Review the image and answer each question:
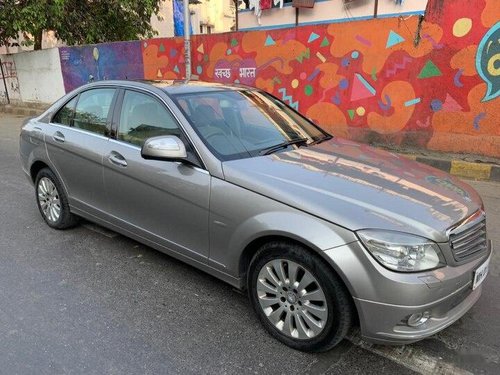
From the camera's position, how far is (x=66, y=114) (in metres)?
4.22

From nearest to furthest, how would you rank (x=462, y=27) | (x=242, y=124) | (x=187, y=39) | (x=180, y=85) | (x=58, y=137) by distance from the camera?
(x=242, y=124), (x=180, y=85), (x=58, y=137), (x=462, y=27), (x=187, y=39)

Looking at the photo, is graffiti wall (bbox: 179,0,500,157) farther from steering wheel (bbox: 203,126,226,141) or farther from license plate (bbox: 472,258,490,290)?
steering wheel (bbox: 203,126,226,141)

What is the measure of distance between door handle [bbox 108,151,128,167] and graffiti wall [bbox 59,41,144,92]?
9.32 metres

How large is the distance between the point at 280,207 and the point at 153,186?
113cm

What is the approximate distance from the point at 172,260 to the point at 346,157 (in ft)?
5.72

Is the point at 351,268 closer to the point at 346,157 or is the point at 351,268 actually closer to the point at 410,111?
the point at 346,157

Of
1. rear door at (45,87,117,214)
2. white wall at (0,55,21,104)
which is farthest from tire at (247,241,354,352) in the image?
white wall at (0,55,21,104)

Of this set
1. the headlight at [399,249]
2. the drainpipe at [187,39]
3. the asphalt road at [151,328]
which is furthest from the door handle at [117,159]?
the drainpipe at [187,39]

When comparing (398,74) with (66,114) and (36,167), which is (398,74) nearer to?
(66,114)

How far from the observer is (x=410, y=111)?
741 cm

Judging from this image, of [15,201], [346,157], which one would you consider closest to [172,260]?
[346,157]

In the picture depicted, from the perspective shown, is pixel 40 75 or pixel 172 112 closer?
pixel 172 112

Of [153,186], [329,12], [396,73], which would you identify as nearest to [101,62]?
[329,12]

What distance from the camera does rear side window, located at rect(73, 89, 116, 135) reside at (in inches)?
148
